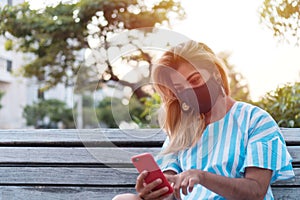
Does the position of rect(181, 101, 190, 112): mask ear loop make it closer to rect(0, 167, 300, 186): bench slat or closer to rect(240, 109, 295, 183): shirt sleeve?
rect(240, 109, 295, 183): shirt sleeve

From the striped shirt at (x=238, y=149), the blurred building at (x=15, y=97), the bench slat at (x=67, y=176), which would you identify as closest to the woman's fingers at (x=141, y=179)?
the striped shirt at (x=238, y=149)

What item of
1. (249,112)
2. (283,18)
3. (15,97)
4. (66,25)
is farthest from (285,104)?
(15,97)

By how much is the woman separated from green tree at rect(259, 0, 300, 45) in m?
1.05

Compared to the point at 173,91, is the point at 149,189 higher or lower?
lower

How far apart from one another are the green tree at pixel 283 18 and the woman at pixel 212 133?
1.05 m

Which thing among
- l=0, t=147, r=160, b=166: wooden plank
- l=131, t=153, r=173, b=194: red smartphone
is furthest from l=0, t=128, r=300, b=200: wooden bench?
l=131, t=153, r=173, b=194: red smartphone

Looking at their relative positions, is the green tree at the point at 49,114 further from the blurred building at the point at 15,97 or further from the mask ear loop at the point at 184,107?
the mask ear loop at the point at 184,107

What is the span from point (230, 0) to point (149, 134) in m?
2.57

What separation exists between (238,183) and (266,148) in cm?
15

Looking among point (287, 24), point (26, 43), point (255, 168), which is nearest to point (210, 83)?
point (255, 168)

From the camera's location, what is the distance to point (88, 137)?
1.73 metres

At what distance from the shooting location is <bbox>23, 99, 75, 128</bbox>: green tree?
1616 centimetres

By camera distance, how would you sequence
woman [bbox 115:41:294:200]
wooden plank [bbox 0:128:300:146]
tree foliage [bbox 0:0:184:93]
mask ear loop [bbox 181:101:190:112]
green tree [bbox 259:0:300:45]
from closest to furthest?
1. woman [bbox 115:41:294:200]
2. mask ear loop [bbox 181:101:190:112]
3. wooden plank [bbox 0:128:300:146]
4. green tree [bbox 259:0:300:45]
5. tree foliage [bbox 0:0:184:93]

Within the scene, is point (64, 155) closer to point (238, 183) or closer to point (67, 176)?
point (67, 176)
